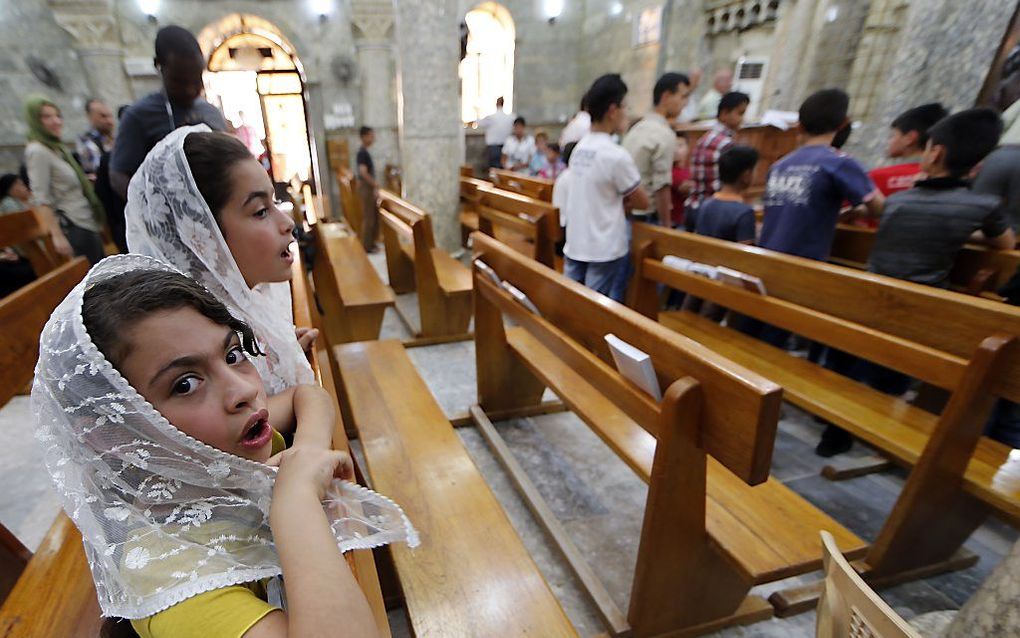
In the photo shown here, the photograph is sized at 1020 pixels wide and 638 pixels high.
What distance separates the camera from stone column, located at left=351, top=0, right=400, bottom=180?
8.84m

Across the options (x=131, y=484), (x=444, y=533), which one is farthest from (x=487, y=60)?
(x=131, y=484)

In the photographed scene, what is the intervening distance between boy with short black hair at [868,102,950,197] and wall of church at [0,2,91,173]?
38.1ft

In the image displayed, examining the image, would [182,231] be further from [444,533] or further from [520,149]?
[520,149]

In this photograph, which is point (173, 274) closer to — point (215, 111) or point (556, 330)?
point (556, 330)

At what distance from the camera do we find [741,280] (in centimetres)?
219

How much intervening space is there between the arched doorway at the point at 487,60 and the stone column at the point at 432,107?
6.87 m

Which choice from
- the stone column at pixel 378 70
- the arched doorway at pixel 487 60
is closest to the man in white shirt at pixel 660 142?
the stone column at pixel 378 70

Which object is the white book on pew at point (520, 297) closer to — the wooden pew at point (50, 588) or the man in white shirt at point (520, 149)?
the wooden pew at point (50, 588)

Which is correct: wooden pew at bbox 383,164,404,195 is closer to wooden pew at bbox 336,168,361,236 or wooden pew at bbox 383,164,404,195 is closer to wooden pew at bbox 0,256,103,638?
wooden pew at bbox 336,168,361,236

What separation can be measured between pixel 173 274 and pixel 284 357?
0.53 metres

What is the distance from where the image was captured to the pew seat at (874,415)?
1542 mm

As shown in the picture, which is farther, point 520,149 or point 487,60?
point 487,60

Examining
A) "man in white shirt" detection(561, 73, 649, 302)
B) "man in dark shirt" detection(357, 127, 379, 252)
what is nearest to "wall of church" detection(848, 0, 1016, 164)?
"man in white shirt" detection(561, 73, 649, 302)

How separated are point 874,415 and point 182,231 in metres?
2.38
